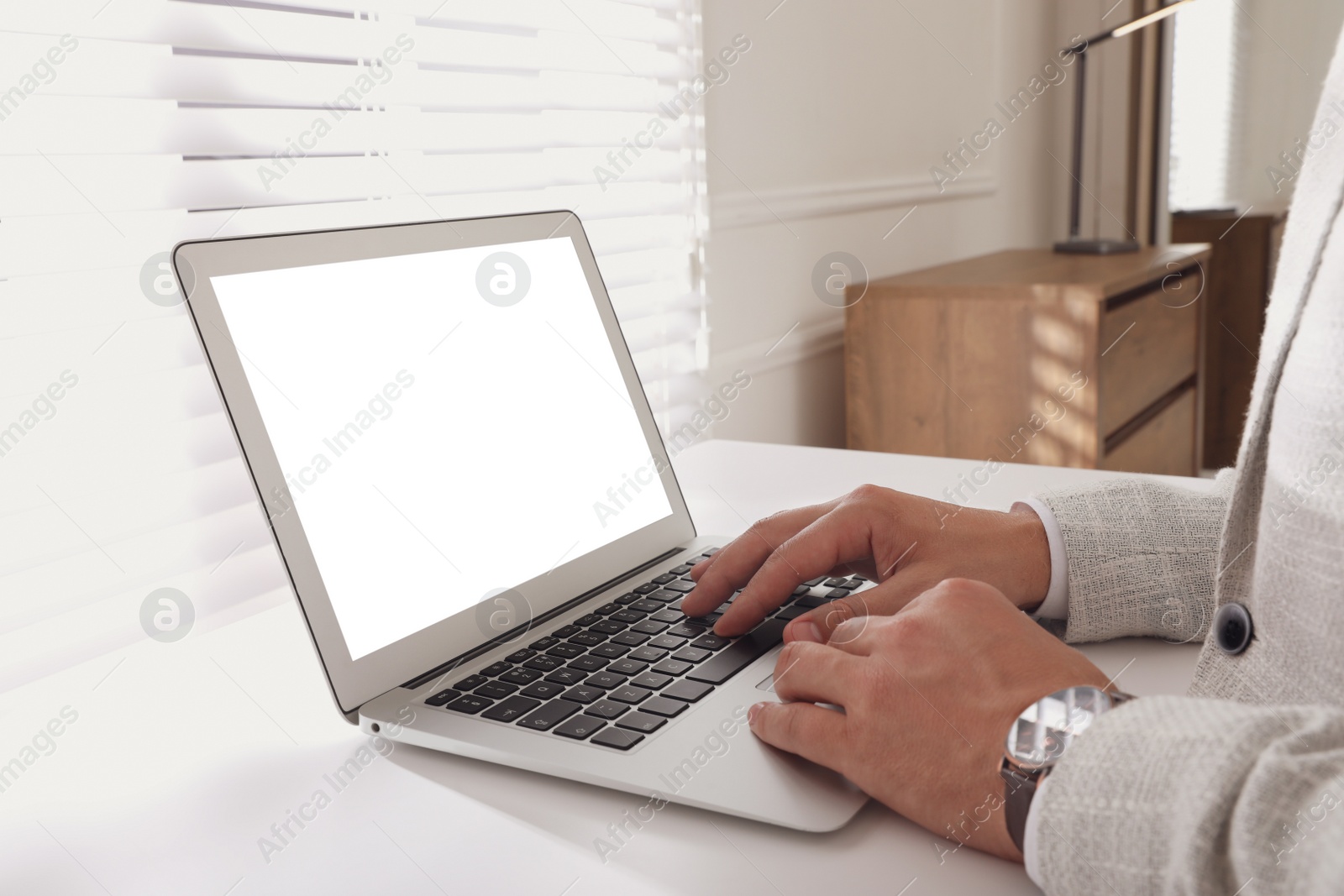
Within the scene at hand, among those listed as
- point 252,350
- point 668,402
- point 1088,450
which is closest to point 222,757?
point 252,350

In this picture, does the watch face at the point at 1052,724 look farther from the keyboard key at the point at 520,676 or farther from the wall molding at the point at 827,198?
the wall molding at the point at 827,198

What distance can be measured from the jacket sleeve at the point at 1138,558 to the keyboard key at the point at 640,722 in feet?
0.98

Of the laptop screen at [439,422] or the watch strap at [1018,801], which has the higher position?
the laptop screen at [439,422]

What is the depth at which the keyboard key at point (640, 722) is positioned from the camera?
541 millimetres

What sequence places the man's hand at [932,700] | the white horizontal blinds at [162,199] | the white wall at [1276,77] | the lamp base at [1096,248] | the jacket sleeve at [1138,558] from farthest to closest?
the white wall at [1276,77] < the lamp base at [1096,248] < the white horizontal blinds at [162,199] < the jacket sleeve at [1138,558] < the man's hand at [932,700]

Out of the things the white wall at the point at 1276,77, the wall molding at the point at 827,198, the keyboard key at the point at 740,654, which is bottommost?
the keyboard key at the point at 740,654

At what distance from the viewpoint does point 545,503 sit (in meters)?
0.75

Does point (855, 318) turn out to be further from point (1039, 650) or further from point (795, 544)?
point (1039, 650)

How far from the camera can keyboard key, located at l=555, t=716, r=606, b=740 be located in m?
0.54

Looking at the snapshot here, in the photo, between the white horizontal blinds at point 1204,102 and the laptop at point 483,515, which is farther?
the white horizontal blinds at point 1204,102

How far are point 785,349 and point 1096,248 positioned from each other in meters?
0.94

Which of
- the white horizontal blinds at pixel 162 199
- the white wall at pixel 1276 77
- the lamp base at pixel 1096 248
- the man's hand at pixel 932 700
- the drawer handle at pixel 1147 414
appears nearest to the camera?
the man's hand at pixel 932 700

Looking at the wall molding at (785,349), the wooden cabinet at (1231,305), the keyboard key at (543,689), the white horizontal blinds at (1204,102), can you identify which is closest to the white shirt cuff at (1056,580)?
the keyboard key at (543,689)

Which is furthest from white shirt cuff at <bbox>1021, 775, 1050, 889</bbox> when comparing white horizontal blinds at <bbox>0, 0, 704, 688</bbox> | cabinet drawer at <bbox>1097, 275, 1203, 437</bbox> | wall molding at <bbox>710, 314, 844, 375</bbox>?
cabinet drawer at <bbox>1097, 275, 1203, 437</bbox>
